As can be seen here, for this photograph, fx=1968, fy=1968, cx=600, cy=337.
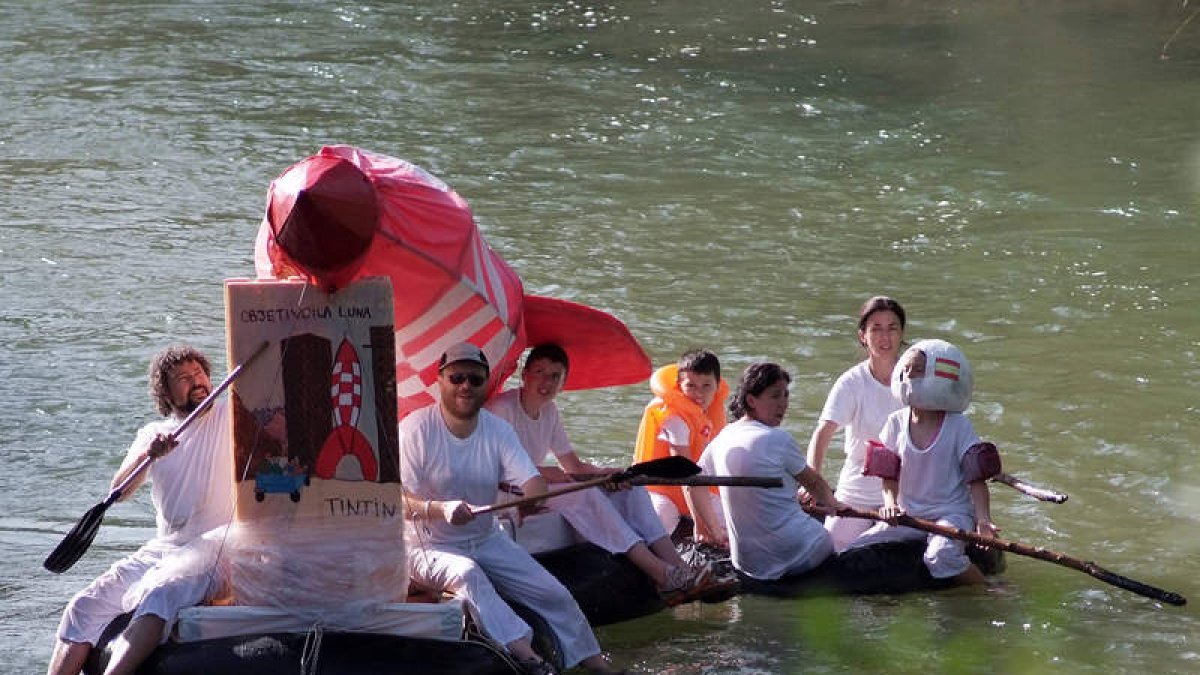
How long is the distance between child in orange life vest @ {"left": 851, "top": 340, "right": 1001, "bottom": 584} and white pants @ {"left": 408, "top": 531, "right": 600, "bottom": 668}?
162cm

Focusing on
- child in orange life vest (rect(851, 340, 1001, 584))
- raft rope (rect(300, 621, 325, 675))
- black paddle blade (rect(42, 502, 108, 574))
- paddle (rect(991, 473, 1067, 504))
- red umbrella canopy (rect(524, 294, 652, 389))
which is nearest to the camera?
raft rope (rect(300, 621, 325, 675))

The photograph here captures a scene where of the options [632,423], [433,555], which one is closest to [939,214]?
[632,423]

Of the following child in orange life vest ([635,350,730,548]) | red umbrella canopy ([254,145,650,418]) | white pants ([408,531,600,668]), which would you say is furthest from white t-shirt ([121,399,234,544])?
child in orange life vest ([635,350,730,548])

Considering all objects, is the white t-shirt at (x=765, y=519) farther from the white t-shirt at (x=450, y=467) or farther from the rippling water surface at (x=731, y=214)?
the white t-shirt at (x=450, y=467)

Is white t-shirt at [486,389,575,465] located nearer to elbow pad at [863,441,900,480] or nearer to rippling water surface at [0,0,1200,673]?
rippling water surface at [0,0,1200,673]

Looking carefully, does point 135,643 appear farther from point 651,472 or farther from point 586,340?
point 586,340

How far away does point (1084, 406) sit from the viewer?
11.8 meters

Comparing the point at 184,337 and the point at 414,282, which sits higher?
the point at 414,282

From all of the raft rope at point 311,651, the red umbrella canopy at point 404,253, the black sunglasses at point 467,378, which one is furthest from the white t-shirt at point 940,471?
the raft rope at point 311,651

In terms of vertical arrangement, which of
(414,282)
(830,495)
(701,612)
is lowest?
(701,612)

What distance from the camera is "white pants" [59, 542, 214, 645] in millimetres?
6797

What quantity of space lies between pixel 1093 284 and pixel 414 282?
792 cm

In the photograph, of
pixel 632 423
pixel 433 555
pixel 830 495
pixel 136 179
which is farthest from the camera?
pixel 136 179

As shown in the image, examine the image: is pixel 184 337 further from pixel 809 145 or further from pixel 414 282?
pixel 809 145
